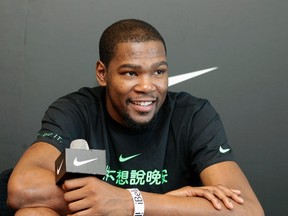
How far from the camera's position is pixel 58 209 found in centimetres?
169

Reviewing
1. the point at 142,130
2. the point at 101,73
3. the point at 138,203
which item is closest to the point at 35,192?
the point at 138,203

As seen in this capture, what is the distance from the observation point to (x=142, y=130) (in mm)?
2105

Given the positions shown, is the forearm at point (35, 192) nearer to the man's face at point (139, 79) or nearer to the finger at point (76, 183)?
the finger at point (76, 183)

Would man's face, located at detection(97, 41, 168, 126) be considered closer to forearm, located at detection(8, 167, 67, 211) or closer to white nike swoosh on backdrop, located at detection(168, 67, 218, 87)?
forearm, located at detection(8, 167, 67, 211)

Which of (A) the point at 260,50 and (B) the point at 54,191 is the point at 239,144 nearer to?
(A) the point at 260,50

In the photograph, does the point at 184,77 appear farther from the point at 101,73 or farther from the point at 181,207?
the point at 181,207

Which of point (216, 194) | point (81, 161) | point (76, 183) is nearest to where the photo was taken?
point (81, 161)

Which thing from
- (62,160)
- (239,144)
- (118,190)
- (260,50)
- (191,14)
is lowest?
(239,144)

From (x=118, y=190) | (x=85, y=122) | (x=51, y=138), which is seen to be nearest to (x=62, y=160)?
(x=118, y=190)

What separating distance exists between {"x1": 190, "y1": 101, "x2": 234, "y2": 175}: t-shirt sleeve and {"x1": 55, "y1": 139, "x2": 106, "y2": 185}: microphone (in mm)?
639

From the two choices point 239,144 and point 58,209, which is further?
point 239,144

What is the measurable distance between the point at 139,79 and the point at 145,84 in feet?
0.13

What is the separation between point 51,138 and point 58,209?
1.09ft

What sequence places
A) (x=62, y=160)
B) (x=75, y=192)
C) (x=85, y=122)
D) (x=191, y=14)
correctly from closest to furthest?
1. (x=62, y=160)
2. (x=75, y=192)
3. (x=85, y=122)
4. (x=191, y=14)
